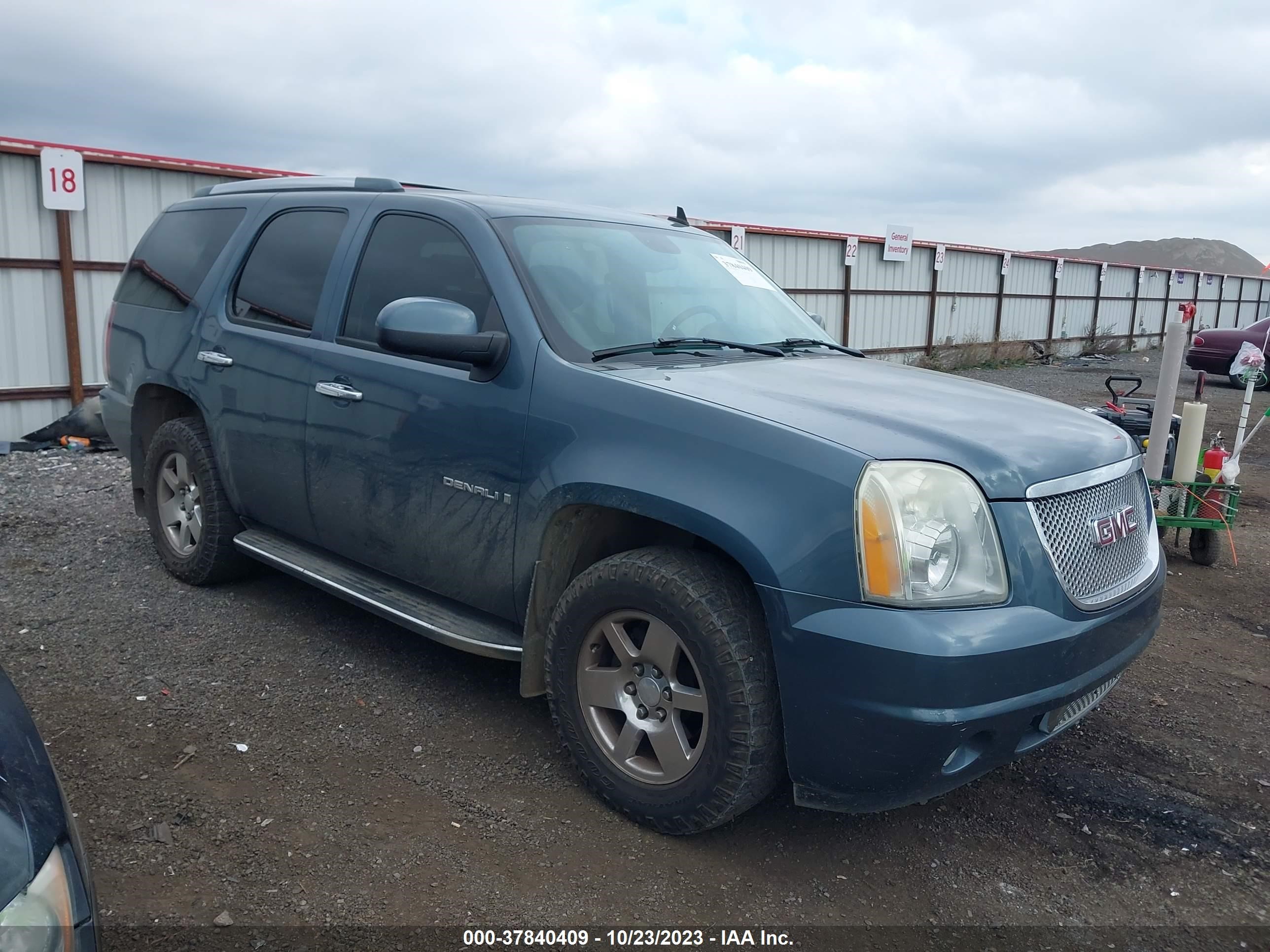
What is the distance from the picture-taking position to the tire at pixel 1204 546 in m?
6.15

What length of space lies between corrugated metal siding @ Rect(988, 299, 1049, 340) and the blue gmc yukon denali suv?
23.2 m

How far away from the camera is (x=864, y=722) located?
247 centimetres

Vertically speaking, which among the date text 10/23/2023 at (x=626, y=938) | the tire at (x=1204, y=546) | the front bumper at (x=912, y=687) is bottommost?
the date text 10/23/2023 at (x=626, y=938)

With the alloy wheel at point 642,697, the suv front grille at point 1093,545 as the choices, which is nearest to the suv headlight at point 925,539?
the suv front grille at point 1093,545

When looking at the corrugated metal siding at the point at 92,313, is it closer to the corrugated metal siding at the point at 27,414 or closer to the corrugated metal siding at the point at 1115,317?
the corrugated metal siding at the point at 27,414

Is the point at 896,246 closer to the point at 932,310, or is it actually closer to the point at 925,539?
the point at 932,310

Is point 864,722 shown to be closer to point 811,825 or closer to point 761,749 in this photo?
point 761,749

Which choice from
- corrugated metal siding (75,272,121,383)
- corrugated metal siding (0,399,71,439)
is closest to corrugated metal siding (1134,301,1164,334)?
corrugated metal siding (75,272,121,383)

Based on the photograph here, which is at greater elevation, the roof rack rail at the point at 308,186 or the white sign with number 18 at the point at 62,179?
the white sign with number 18 at the point at 62,179

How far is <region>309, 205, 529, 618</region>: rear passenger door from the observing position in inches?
130

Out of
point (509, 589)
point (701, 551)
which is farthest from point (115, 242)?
point (701, 551)

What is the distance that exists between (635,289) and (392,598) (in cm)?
149

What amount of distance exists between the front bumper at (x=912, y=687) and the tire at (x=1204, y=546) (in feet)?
13.5

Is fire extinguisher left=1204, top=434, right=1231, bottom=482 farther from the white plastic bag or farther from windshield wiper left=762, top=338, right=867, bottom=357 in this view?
windshield wiper left=762, top=338, right=867, bottom=357
